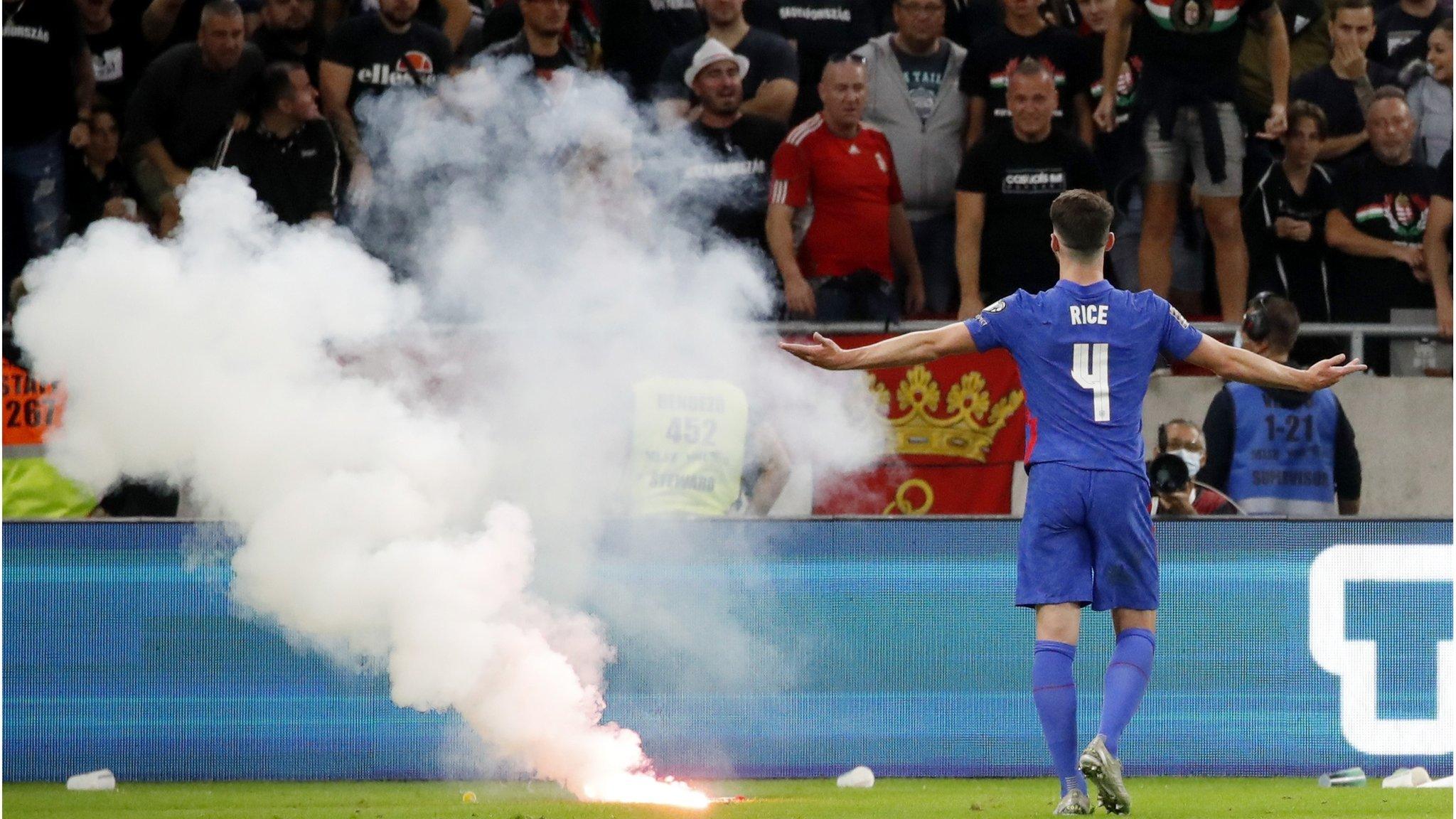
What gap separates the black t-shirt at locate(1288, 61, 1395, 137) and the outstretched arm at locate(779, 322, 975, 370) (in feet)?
22.2

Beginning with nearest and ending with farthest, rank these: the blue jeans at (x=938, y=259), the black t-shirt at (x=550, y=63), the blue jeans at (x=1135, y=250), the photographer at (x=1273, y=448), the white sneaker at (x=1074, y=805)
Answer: the white sneaker at (x=1074, y=805), the photographer at (x=1273, y=448), the black t-shirt at (x=550, y=63), the blue jeans at (x=938, y=259), the blue jeans at (x=1135, y=250)

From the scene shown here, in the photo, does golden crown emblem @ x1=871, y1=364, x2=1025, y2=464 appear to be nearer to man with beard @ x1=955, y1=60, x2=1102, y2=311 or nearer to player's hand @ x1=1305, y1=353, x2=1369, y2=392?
man with beard @ x1=955, y1=60, x2=1102, y2=311

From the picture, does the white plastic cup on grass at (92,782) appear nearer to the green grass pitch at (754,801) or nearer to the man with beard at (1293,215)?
the green grass pitch at (754,801)

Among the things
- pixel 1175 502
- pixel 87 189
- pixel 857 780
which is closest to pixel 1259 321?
pixel 1175 502

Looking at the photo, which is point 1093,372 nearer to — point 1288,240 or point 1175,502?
point 1175,502

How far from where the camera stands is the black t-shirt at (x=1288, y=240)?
39.3 ft

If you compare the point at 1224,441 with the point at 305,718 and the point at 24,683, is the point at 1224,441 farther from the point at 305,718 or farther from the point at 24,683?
the point at 24,683

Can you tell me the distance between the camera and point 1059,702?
658 centimetres

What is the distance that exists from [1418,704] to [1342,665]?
0.38 metres

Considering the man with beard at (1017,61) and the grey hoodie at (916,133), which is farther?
the grey hoodie at (916,133)

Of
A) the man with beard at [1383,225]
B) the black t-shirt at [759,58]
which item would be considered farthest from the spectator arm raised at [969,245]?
the man with beard at [1383,225]

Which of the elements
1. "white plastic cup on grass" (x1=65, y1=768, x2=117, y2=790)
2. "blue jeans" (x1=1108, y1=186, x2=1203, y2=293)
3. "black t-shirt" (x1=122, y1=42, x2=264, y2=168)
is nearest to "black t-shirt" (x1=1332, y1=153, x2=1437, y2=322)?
"blue jeans" (x1=1108, y1=186, x2=1203, y2=293)

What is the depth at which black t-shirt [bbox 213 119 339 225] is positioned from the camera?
1051cm

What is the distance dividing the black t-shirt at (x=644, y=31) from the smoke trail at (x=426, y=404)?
2.15 m
